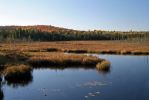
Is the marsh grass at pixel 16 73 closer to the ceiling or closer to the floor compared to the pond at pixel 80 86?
closer to the ceiling

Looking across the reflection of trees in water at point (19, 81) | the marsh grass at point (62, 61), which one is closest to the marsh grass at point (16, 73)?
the reflection of trees in water at point (19, 81)

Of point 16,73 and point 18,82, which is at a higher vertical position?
point 16,73

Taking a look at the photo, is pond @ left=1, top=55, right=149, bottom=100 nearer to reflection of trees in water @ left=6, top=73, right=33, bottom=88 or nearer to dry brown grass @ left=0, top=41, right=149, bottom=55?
reflection of trees in water @ left=6, top=73, right=33, bottom=88

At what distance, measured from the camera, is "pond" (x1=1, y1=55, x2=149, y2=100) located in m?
25.5

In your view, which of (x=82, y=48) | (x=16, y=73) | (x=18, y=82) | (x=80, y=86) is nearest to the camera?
(x=80, y=86)

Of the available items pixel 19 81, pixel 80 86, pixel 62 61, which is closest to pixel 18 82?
pixel 19 81

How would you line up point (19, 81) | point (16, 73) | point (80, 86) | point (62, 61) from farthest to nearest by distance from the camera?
point (62, 61)
point (16, 73)
point (19, 81)
point (80, 86)

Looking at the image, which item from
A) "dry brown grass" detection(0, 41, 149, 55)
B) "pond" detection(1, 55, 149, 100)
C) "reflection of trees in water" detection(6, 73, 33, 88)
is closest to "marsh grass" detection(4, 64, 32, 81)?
"reflection of trees in water" detection(6, 73, 33, 88)

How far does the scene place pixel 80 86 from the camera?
97.2 feet

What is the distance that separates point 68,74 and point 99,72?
3.95 meters

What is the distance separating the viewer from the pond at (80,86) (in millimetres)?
25538

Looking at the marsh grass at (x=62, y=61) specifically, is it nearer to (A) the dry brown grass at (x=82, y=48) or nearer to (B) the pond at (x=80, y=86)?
(B) the pond at (x=80, y=86)

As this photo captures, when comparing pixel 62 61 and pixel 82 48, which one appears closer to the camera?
pixel 62 61

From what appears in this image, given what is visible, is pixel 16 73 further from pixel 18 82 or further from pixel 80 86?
pixel 80 86
